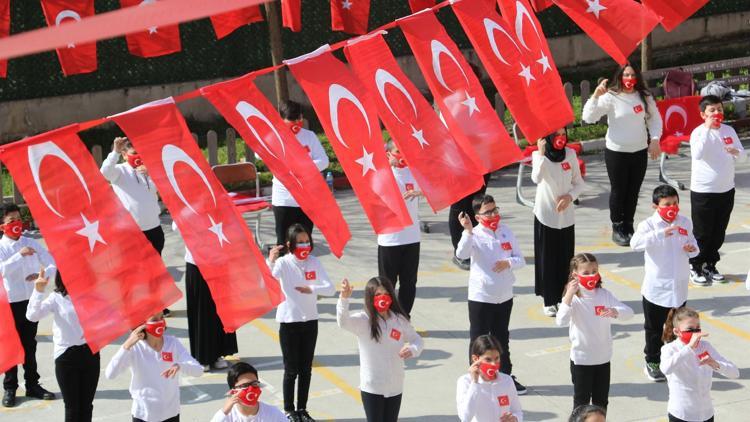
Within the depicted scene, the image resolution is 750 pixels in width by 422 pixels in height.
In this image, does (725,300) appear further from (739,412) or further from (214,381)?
(214,381)

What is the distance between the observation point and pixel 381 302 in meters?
8.70

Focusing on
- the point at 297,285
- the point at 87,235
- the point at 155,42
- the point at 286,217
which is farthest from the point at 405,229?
the point at 155,42

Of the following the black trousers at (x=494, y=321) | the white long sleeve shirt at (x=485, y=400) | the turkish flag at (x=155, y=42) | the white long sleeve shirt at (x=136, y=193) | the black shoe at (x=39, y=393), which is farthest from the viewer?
the turkish flag at (x=155, y=42)

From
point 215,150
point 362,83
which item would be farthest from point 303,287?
point 215,150

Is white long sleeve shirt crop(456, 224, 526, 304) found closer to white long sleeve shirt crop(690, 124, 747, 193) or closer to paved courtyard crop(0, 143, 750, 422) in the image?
paved courtyard crop(0, 143, 750, 422)

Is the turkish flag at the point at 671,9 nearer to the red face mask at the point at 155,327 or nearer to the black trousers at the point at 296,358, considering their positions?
the black trousers at the point at 296,358

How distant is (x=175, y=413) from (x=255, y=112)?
84.0 inches

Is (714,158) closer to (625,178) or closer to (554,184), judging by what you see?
(625,178)

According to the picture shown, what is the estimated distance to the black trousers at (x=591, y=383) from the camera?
9.20 metres

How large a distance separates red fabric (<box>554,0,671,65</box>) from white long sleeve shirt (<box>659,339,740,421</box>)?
95.7 inches

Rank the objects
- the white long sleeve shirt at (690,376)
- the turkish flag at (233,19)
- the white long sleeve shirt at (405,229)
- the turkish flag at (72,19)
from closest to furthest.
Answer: the white long sleeve shirt at (690,376) → the white long sleeve shirt at (405,229) → the turkish flag at (72,19) → the turkish flag at (233,19)

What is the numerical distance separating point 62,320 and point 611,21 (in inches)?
187

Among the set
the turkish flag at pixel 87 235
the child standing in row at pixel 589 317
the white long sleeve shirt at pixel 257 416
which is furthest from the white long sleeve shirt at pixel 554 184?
the turkish flag at pixel 87 235

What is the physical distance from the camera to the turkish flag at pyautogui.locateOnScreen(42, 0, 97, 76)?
45.0 ft
